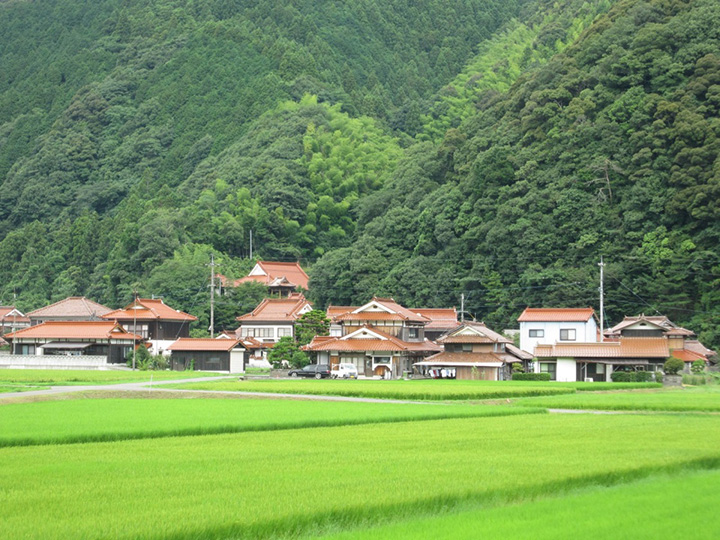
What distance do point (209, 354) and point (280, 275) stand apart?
26.9m

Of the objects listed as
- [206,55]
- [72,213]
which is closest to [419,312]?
[72,213]

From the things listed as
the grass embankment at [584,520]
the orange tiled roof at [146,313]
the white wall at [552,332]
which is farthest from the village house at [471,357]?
the grass embankment at [584,520]

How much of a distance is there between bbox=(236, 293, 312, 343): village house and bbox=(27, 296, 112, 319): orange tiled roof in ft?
34.1

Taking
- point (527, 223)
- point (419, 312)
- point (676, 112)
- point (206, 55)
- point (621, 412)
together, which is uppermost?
point (206, 55)

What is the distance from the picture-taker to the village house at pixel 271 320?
67938mm

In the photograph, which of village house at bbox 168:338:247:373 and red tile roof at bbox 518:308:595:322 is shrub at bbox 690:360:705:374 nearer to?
red tile roof at bbox 518:308:595:322

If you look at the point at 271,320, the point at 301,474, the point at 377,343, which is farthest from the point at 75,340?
the point at 301,474

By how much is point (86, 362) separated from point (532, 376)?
26127 mm

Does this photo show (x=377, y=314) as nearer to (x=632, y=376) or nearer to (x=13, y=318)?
(x=632, y=376)

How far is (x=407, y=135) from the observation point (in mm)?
117562

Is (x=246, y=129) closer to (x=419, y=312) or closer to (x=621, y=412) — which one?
(x=419, y=312)

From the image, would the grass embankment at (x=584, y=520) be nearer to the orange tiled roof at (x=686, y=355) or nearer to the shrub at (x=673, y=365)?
the shrub at (x=673, y=365)

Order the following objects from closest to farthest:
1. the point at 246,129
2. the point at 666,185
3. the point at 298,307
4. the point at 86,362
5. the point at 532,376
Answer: the point at 532,376, the point at 86,362, the point at 666,185, the point at 298,307, the point at 246,129

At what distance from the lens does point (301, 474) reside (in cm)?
1383
